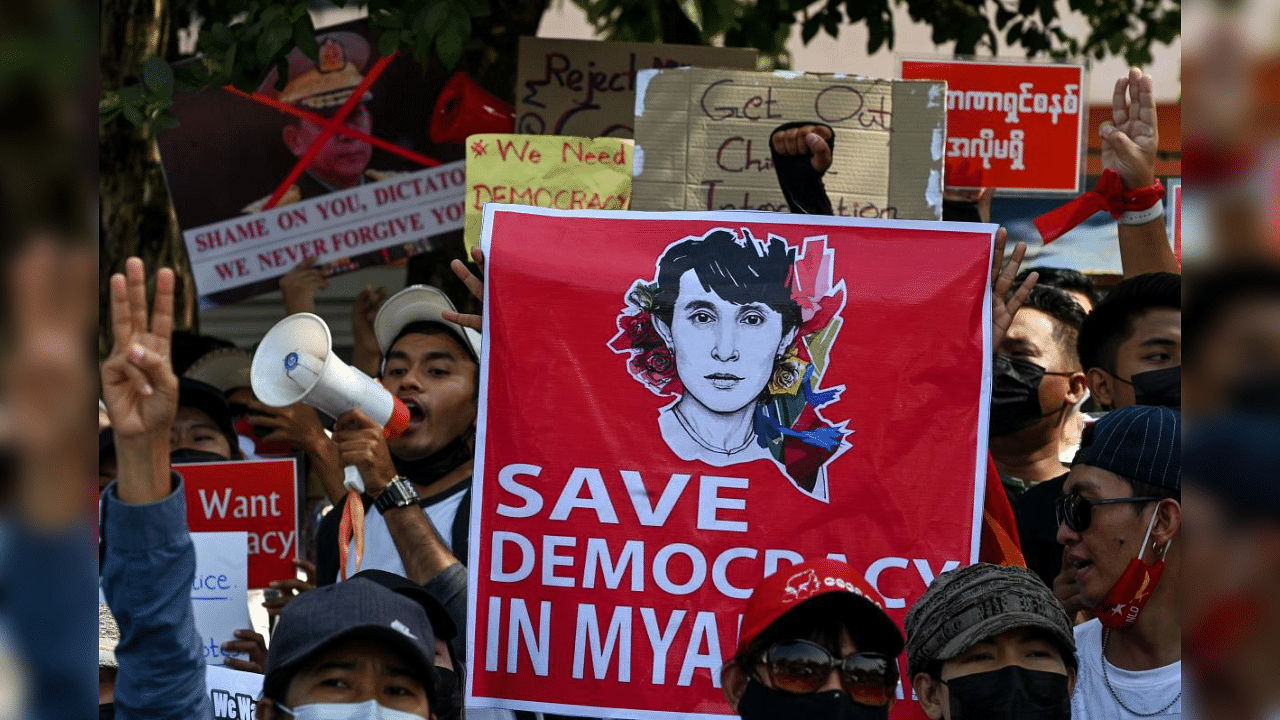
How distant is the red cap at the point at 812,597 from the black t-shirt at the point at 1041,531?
105cm

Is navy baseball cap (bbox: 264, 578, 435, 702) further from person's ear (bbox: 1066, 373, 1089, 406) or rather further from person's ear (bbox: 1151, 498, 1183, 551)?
person's ear (bbox: 1066, 373, 1089, 406)

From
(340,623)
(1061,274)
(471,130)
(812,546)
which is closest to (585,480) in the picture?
(812,546)

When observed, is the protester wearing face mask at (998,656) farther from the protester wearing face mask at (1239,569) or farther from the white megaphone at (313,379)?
the protester wearing face mask at (1239,569)

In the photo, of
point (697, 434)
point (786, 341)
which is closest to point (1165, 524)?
point (786, 341)

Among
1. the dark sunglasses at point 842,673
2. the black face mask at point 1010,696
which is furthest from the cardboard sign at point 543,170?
the black face mask at point 1010,696

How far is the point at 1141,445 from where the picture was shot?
2990 millimetres

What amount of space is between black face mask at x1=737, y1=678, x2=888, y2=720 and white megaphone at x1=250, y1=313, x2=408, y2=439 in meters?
1.42

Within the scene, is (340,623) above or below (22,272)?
below

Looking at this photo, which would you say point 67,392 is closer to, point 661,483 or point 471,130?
point 661,483

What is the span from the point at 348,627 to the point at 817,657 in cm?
81

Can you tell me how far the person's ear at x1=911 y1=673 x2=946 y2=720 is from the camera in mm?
2620

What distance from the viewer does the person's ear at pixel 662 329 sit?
342 centimetres

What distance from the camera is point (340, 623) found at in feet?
8.38

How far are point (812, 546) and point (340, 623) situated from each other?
3.86ft
